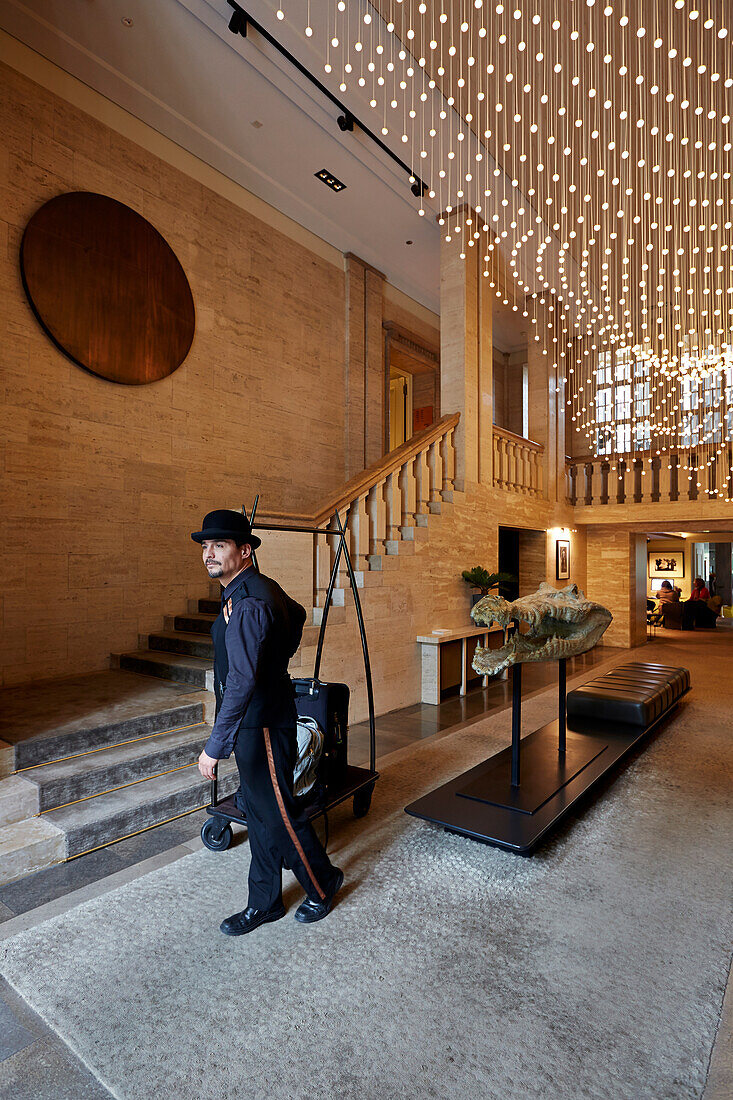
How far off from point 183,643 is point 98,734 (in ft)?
5.92

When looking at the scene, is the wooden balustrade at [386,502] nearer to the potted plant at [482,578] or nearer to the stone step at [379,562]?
the stone step at [379,562]

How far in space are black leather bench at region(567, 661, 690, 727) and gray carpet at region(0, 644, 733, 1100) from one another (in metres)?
1.64

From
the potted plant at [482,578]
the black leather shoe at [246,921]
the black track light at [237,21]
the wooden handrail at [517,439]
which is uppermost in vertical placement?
the black track light at [237,21]

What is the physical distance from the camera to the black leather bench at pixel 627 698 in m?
4.98

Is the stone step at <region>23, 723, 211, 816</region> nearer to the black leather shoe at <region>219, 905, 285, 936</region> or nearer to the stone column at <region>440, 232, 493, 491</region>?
the black leather shoe at <region>219, 905, 285, 936</region>

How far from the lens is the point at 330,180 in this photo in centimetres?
745

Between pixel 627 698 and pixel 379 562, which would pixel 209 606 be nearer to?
pixel 379 562

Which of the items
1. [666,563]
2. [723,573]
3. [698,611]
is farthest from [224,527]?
[723,573]

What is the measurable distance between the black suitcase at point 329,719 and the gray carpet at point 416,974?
1.16ft

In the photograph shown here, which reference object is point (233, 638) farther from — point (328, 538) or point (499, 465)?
point (499, 465)

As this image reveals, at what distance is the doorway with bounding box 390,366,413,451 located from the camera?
39.4 ft

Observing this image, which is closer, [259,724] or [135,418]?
[259,724]

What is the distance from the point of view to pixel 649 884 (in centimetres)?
283

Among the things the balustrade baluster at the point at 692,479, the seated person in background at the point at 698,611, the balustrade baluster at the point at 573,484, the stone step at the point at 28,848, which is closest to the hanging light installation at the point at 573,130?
the balustrade baluster at the point at 692,479
